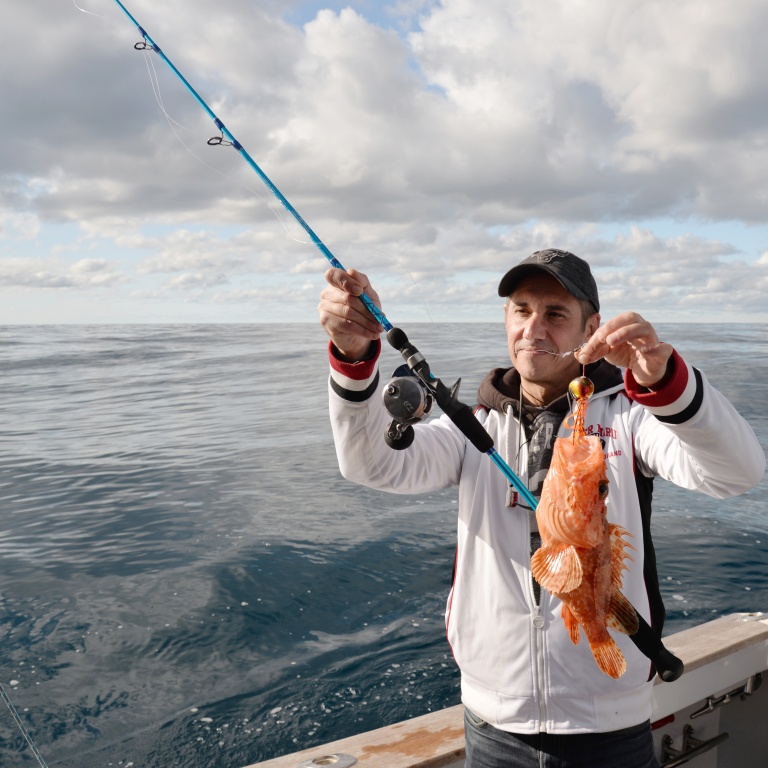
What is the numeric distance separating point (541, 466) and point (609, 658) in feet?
2.28

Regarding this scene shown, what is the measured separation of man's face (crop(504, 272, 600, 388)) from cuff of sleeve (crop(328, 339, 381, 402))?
508 mm

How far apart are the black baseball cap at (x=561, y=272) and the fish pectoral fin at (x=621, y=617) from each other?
1.05 m

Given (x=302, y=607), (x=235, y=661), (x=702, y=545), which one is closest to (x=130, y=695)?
(x=235, y=661)

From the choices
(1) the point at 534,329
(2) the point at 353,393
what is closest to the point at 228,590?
(2) the point at 353,393

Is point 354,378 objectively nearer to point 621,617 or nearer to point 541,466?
point 541,466

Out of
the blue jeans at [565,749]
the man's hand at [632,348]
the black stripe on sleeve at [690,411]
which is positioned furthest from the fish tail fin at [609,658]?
the man's hand at [632,348]

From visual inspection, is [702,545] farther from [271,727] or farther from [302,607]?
[271,727]

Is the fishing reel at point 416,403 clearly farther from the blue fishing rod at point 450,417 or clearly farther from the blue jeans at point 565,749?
the blue jeans at point 565,749

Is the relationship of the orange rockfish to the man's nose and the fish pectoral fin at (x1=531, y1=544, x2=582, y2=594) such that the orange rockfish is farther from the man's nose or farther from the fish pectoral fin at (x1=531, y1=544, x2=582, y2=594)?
the man's nose

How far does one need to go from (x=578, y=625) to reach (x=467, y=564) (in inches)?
20.6

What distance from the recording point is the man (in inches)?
83.4

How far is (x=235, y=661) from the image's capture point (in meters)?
5.43

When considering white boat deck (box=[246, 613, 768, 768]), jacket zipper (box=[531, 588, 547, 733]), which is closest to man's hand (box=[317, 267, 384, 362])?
jacket zipper (box=[531, 588, 547, 733])

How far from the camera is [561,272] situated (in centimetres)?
246
